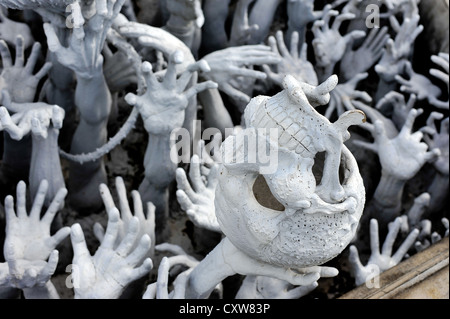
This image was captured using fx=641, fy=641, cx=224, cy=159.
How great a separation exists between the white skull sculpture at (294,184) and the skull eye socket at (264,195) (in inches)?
3.4

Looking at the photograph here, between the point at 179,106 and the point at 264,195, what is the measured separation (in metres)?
0.33

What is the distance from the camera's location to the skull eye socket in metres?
1.07

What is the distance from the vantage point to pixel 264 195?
1084mm

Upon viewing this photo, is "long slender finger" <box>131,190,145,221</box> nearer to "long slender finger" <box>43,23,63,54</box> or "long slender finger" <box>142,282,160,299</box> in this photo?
"long slender finger" <box>142,282,160,299</box>

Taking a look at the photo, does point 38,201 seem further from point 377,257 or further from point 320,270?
point 377,257

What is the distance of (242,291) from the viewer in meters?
1.31

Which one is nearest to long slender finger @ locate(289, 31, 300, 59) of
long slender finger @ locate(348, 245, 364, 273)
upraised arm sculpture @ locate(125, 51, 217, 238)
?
upraised arm sculpture @ locate(125, 51, 217, 238)

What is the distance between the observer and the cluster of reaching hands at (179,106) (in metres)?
1.23

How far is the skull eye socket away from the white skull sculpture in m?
0.09

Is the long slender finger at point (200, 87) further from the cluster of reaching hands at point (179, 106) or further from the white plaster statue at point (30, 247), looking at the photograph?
the white plaster statue at point (30, 247)

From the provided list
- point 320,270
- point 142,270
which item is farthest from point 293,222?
point 142,270

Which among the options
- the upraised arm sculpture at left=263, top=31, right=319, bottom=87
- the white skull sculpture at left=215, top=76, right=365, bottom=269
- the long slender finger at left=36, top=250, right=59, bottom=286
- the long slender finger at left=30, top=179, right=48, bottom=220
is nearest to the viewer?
the white skull sculpture at left=215, top=76, right=365, bottom=269
